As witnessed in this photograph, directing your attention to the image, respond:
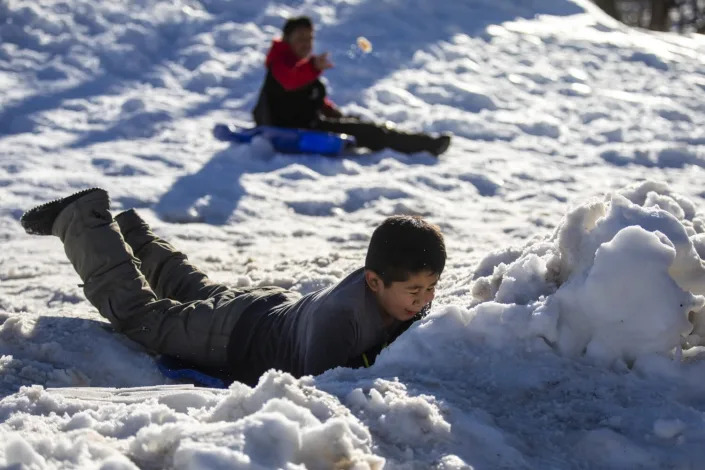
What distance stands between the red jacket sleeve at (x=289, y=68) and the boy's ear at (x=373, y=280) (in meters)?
4.90

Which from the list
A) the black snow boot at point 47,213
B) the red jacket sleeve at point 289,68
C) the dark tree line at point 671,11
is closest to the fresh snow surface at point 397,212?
the black snow boot at point 47,213

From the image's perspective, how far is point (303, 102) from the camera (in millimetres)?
8219

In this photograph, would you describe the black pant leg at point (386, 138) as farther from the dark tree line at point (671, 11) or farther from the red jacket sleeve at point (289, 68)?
the dark tree line at point (671, 11)

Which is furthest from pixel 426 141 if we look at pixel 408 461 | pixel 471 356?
pixel 408 461

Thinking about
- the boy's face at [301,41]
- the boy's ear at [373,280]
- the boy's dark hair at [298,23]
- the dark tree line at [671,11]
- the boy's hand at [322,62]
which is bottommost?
the dark tree line at [671,11]

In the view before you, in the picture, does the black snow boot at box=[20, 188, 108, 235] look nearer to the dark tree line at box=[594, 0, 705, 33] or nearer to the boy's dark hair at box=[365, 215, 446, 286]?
the boy's dark hair at box=[365, 215, 446, 286]

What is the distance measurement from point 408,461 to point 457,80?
7938 millimetres

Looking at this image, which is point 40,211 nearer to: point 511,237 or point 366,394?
point 366,394

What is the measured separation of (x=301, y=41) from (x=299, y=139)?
0.94 m

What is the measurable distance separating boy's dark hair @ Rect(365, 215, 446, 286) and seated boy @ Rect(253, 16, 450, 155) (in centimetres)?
468

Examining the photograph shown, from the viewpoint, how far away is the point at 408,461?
2.26m

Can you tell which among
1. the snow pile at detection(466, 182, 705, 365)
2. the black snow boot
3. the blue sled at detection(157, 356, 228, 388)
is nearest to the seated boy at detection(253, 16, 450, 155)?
the black snow boot

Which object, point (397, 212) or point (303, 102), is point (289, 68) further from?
point (397, 212)

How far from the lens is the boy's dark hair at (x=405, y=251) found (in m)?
3.28
